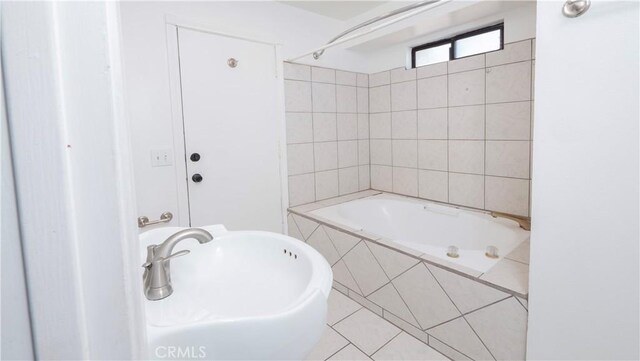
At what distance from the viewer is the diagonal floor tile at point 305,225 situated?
7.42ft

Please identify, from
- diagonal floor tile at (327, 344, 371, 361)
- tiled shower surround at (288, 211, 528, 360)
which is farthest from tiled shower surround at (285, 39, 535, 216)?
diagonal floor tile at (327, 344, 371, 361)

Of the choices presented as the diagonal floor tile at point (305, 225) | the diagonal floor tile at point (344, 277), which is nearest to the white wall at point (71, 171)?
the diagonal floor tile at point (344, 277)

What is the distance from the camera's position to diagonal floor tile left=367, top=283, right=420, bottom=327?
5.49 ft

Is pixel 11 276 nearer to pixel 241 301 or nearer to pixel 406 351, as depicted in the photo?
pixel 241 301

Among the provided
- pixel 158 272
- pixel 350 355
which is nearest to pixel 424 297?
pixel 350 355

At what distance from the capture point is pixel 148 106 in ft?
5.98

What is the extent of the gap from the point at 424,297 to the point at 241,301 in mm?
1068

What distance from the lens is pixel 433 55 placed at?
8.29 feet

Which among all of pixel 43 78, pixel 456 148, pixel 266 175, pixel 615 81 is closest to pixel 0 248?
pixel 43 78

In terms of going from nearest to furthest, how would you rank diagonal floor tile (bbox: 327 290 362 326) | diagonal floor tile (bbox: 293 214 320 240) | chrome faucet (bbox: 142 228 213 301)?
chrome faucet (bbox: 142 228 213 301)
diagonal floor tile (bbox: 327 290 362 326)
diagonal floor tile (bbox: 293 214 320 240)

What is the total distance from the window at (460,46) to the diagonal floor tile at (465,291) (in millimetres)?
1585

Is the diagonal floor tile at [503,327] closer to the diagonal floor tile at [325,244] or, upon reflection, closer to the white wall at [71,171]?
the diagonal floor tile at [325,244]

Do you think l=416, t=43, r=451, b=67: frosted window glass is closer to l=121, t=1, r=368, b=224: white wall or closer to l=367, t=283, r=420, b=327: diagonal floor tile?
l=121, t=1, r=368, b=224: white wall

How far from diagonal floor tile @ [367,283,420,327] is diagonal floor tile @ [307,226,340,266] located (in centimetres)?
38
